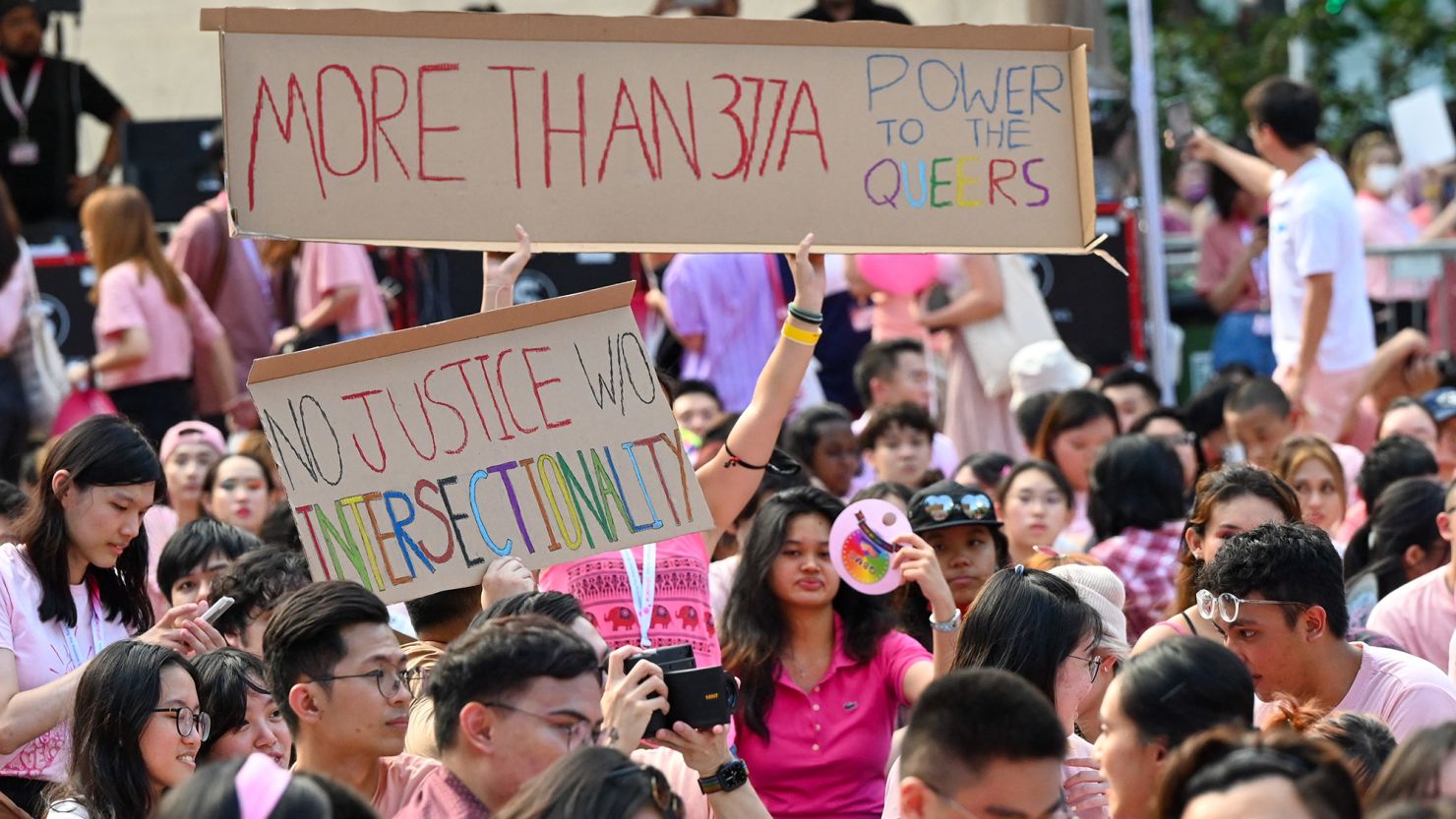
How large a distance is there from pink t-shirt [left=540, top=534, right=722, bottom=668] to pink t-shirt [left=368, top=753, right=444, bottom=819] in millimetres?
1064

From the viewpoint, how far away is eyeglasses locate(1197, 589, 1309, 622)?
4.59 m

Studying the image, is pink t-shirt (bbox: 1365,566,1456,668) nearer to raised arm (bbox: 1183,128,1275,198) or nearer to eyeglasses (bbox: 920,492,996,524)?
eyeglasses (bbox: 920,492,996,524)

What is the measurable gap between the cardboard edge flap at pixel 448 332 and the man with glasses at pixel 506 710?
135cm

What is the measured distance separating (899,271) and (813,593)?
4.26 m

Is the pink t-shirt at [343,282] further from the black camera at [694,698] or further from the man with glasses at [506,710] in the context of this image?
the man with glasses at [506,710]

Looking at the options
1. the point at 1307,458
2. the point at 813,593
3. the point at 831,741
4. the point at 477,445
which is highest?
the point at 477,445

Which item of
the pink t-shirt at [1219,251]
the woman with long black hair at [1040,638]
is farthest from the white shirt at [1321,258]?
the woman with long black hair at [1040,638]

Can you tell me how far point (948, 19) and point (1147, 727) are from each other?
32.0 feet

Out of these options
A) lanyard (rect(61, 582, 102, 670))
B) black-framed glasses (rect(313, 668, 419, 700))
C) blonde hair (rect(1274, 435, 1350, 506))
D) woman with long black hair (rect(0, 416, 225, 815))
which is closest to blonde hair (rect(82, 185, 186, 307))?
woman with long black hair (rect(0, 416, 225, 815))

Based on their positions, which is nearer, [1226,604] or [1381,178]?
[1226,604]

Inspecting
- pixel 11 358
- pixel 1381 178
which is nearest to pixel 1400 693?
pixel 11 358

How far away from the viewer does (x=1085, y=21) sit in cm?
1200

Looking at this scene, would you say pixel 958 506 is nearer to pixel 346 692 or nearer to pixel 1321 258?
pixel 346 692

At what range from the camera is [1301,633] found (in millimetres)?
4578
